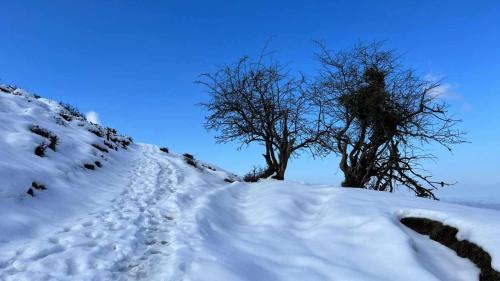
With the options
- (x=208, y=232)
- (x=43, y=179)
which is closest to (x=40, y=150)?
(x=43, y=179)

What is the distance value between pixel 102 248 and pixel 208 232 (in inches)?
66.9

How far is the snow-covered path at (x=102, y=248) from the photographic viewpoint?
4.11 metres

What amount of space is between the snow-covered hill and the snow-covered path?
0.5 inches

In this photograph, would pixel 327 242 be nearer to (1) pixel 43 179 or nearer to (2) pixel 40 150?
(1) pixel 43 179

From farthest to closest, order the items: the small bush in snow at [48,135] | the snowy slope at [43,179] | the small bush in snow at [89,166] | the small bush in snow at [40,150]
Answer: the small bush in snow at [48,135] < the small bush in snow at [89,166] < the small bush in snow at [40,150] < the snowy slope at [43,179]

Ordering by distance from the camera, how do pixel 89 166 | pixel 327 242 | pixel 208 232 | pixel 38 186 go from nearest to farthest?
pixel 327 242, pixel 208 232, pixel 38 186, pixel 89 166

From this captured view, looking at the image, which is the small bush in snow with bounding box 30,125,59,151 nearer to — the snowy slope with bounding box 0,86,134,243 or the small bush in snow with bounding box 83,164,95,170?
the snowy slope with bounding box 0,86,134,243

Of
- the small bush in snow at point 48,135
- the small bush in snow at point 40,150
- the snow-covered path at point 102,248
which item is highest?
the small bush in snow at point 48,135

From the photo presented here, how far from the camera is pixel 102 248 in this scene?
16.1 feet

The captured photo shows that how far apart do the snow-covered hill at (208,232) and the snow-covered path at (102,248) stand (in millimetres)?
13

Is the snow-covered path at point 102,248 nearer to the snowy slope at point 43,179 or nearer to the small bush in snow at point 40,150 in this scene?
the snowy slope at point 43,179

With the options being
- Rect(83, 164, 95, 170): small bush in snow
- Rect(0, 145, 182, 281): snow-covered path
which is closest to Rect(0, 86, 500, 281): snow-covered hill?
Rect(0, 145, 182, 281): snow-covered path

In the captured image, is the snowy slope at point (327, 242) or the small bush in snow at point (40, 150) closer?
the snowy slope at point (327, 242)

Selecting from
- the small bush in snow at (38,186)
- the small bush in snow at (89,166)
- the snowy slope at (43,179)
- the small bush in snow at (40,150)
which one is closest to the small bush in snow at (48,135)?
the snowy slope at (43,179)
